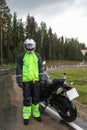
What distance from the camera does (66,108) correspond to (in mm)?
9117

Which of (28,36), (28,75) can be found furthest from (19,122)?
(28,36)

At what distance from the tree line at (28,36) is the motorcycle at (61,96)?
70.0 metres

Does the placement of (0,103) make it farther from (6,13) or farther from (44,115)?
(6,13)

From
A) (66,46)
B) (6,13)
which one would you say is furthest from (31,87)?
(66,46)

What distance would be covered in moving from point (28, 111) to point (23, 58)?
4.52 feet

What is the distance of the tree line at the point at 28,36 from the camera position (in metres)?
85.0

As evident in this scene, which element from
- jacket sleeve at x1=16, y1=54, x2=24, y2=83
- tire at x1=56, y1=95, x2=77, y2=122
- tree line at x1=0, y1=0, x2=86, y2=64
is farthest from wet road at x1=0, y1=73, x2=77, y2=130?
tree line at x1=0, y1=0, x2=86, y2=64

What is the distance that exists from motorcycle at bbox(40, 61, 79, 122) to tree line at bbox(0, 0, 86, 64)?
6999 centimetres

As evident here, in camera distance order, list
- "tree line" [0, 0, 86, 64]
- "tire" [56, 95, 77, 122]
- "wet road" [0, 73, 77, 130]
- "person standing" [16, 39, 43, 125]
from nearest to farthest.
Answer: "wet road" [0, 73, 77, 130]
"tire" [56, 95, 77, 122]
"person standing" [16, 39, 43, 125]
"tree line" [0, 0, 86, 64]

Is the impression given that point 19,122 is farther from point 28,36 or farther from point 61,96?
point 28,36

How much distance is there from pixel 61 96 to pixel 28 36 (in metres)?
94.5

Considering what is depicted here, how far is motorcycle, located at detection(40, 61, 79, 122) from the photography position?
29.5 ft

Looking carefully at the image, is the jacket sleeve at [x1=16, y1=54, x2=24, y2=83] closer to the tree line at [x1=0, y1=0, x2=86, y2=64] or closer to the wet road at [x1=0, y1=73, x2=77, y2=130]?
the wet road at [x1=0, y1=73, x2=77, y2=130]

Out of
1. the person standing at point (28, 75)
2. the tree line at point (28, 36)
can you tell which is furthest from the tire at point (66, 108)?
the tree line at point (28, 36)
